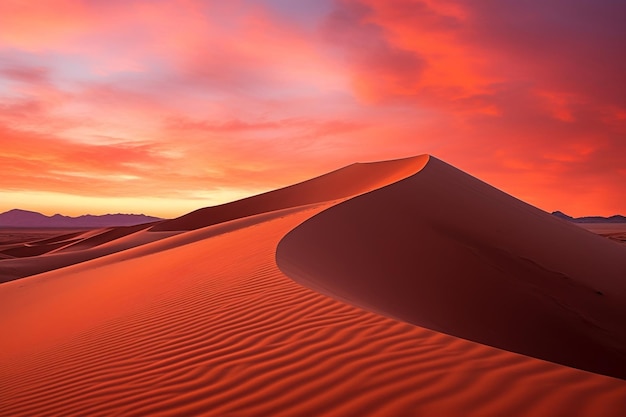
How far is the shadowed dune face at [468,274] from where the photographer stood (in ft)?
23.7

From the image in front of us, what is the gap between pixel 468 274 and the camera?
926cm

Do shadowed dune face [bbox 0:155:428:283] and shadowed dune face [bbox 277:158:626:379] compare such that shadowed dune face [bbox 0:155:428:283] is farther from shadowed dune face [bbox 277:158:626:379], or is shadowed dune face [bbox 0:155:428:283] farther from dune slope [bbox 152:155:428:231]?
shadowed dune face [bbox 277:158:626:379]

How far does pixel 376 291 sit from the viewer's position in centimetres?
721

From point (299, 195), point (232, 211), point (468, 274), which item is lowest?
point (468, 274)

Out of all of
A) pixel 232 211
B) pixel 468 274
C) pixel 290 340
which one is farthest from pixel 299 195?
pixel 290 340

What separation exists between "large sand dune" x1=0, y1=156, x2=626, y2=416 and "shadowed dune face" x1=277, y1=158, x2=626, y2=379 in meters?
0.06

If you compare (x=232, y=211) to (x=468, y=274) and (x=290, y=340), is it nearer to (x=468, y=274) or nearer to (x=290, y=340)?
(x=468, y=274)

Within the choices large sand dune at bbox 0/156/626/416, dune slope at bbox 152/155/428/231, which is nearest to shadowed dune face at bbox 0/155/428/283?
dune slope at bbox 152/155/428/231

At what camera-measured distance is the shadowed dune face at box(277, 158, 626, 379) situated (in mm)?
7234

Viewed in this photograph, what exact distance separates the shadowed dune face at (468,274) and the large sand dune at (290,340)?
0.06 m

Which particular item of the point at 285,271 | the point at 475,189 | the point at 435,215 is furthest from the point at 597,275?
the point at 285,271

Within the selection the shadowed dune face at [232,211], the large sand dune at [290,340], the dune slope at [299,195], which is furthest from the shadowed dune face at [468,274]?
the dune slope at [299,195]

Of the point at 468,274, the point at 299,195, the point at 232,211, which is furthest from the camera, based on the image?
the point at 232,211

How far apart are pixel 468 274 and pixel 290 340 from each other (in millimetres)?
6378
